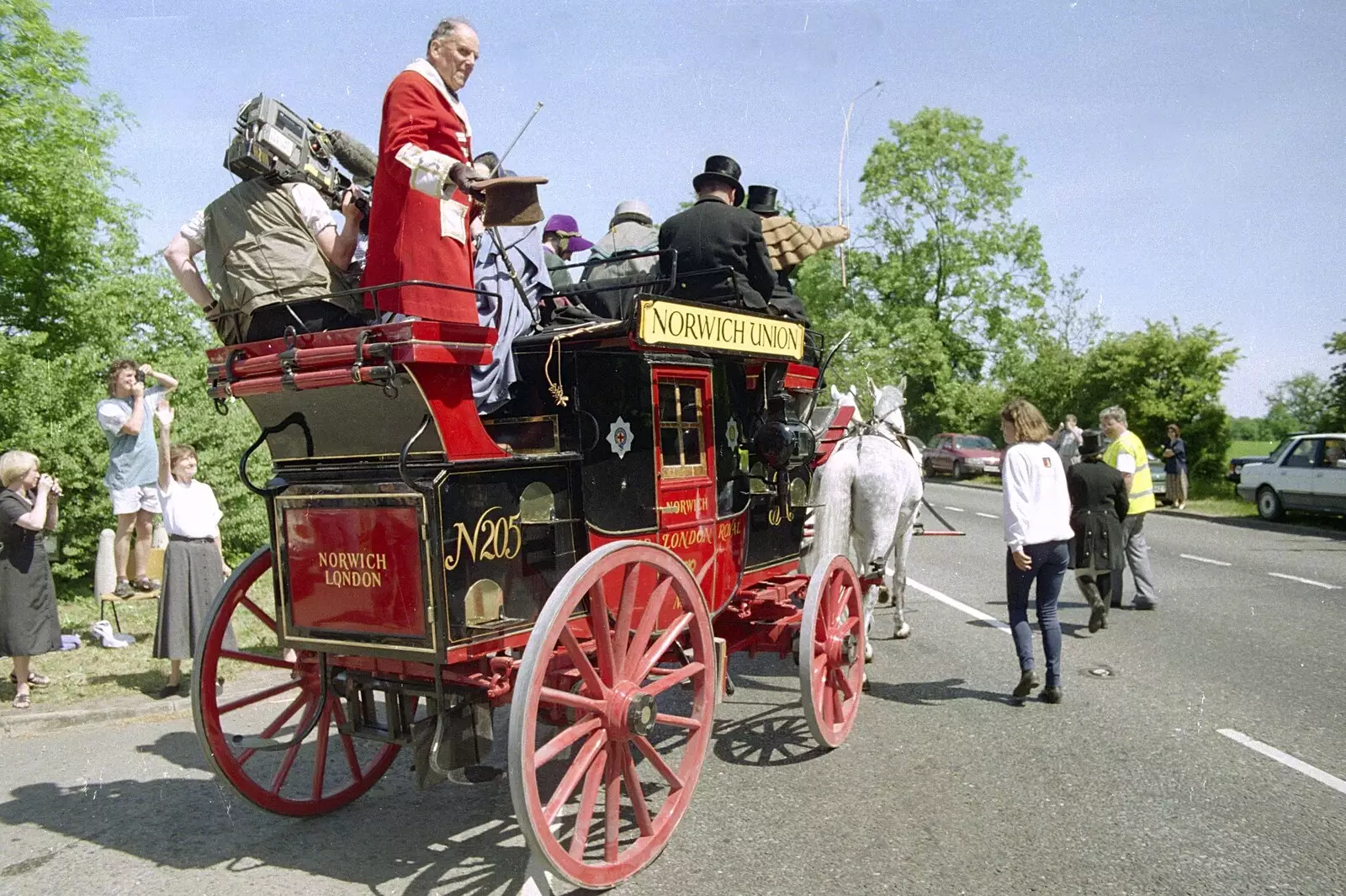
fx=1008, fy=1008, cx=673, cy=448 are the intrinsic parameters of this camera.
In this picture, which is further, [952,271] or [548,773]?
[952,271]

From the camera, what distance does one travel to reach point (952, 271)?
135 feet

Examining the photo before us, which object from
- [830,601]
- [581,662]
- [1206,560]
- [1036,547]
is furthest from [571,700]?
[1206,560]

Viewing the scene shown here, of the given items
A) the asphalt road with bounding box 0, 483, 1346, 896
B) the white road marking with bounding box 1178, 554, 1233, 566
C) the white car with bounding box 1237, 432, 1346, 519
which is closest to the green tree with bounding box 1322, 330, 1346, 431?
the white car with bounding box 1237, 432, 1346, 519

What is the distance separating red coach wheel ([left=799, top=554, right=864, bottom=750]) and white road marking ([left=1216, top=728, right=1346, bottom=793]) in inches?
82.4

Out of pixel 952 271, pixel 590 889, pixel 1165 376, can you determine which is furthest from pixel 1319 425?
pixel 590 889

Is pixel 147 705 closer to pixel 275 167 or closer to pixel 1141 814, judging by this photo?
pixel 275 167

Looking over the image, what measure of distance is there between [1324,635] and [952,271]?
3462cm

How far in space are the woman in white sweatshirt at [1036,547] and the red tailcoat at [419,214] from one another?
13.4 feet

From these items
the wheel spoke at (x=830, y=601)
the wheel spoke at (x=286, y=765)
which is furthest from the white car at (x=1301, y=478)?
the wheel spoke at (x=286, y=765)

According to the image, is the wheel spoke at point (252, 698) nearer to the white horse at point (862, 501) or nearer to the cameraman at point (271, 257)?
the cameraman at point (271, 257)

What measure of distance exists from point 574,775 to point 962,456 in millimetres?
33348

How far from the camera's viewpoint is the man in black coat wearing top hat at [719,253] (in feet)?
18.1

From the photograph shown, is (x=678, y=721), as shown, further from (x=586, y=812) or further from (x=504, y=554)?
(x=504, y=554)

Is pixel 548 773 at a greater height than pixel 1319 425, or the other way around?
pixel 1319 425
